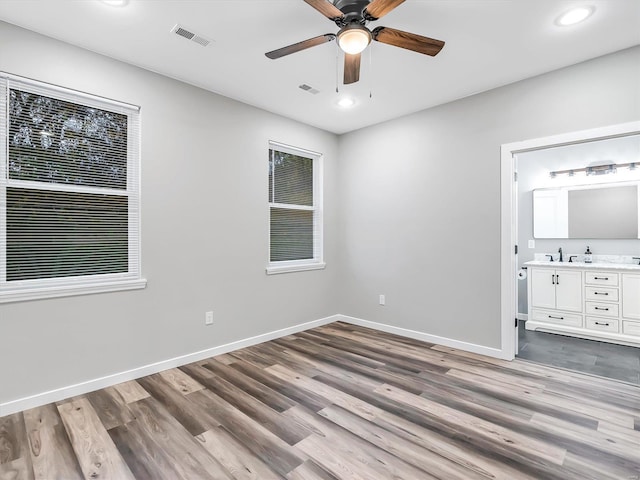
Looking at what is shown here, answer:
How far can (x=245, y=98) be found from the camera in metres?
3.61

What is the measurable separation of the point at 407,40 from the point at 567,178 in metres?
3.96

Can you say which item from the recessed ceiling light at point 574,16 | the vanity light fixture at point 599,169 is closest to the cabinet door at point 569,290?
the vanity light fixture at point 599,169

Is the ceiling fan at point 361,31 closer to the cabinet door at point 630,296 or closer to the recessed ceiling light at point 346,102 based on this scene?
the recessed ceiling light at point 346,102

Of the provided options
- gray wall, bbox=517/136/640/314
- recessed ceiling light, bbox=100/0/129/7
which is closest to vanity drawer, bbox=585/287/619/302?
gray wall, bbox=517/136/640/314

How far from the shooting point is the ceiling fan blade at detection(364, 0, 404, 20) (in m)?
1.80

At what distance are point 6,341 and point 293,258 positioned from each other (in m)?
2.81

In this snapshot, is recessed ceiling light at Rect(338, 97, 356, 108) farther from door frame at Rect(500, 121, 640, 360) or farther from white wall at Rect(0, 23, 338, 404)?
door frame at Rect(500, 121, 640, 360)

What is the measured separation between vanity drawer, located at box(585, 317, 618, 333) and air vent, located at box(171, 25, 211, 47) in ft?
16.7

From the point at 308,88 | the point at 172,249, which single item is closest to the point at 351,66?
the point at 308,88

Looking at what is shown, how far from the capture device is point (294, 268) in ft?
13.9

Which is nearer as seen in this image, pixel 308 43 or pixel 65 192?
pixel 308 43

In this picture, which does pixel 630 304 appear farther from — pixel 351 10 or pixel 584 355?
pixel 351 10

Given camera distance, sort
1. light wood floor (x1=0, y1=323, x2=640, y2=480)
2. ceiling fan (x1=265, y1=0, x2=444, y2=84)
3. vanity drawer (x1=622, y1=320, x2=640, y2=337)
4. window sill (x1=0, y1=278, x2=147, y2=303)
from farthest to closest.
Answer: vanity drawer (x1=622, y1=320, x2=640, y2=337) < window sill (x1=0, y1=278, x2=147, y2=303) < ceiling fan (x1=265, y1=0, x2=444, y2=84) < light wood floor (x1=0, y1=323, x2=640, y2=480)

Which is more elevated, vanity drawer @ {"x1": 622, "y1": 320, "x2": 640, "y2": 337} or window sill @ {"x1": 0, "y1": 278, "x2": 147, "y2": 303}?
window sill @ {"x1": 0, "y1": 278, "x2": 147, "y2": 303}
